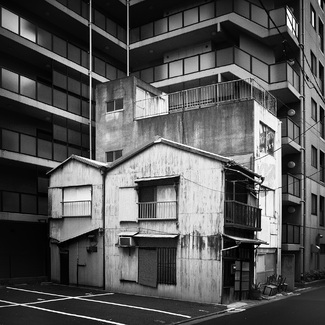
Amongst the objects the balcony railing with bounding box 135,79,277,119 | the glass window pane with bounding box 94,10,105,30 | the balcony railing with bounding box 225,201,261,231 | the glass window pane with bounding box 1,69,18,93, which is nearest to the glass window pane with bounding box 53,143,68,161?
the glass window pane with bounding box 1,69,18,93

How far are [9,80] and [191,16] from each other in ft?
48.0

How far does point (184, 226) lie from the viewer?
2008 centimetres

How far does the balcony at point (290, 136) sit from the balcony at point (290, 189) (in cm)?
194

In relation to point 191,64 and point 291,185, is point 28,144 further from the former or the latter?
point 291,185

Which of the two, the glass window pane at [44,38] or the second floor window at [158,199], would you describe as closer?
the second floor window at [158,199]

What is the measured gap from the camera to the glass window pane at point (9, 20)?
24078 millimetres

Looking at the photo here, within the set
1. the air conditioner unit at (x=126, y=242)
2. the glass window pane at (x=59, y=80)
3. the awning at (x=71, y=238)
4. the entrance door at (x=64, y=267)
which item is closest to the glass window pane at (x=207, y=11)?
the glass window pane at (x=59, y=80)

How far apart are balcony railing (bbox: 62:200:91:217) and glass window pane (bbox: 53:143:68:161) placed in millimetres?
3639

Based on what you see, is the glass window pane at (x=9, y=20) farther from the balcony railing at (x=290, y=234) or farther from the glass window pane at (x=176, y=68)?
the balcony railing at (x=290, y=234)

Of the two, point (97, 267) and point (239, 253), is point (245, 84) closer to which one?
point (239, 253)

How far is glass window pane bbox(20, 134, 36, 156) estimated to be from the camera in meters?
24.1

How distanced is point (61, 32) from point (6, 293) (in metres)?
18.0

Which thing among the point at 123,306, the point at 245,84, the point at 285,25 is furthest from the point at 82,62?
the point at 123,306

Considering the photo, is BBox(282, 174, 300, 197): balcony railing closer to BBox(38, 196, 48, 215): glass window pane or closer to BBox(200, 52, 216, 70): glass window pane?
BBox(200, 52, 216, 70): glass window pane
